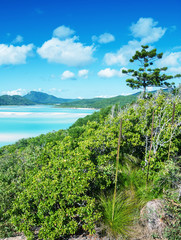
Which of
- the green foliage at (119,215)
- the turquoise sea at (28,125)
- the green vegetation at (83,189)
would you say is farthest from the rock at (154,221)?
the turquoise sea at (28,125)

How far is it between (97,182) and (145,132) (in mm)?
3337

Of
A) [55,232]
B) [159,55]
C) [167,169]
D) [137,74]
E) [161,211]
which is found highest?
[159,55]

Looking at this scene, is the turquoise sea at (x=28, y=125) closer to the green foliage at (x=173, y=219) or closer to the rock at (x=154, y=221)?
the rock at (x=154, y=221)

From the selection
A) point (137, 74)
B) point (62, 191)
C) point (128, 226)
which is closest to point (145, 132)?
point (128, 226)

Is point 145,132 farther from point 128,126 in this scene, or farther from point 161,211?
point 161,211

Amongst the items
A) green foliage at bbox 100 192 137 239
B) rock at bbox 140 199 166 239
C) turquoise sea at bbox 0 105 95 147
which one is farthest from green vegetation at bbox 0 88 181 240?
turquoise sea at bbox 0 105 95 147

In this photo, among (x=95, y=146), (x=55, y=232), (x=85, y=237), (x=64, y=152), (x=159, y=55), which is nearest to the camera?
(x=55, y=232)

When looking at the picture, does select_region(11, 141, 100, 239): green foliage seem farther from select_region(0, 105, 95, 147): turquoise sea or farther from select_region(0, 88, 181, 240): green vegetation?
select_region(0, 105, 95, 147): turquoise sea

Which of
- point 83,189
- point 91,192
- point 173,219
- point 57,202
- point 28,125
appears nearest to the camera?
point 173,219

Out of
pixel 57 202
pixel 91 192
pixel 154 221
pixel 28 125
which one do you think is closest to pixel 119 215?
pixel 154 221

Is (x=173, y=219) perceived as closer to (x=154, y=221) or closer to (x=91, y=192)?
(x=154, y=221)

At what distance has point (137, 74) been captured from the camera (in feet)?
77.6

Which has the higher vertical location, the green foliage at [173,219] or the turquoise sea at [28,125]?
the green foliage at [173,219]

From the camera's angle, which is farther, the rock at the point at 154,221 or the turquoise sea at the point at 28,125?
the turquoise sea at the point at 28,125
